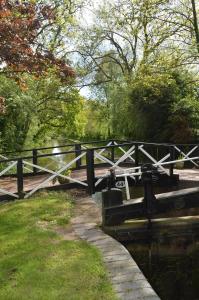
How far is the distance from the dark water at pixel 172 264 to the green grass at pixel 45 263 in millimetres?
1153

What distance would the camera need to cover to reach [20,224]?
7.20 m

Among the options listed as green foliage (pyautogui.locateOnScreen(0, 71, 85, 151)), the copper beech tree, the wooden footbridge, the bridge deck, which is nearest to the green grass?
the wooden footbridge

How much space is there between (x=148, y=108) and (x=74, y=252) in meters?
15.4

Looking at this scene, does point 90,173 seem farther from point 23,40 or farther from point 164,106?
point 164,106

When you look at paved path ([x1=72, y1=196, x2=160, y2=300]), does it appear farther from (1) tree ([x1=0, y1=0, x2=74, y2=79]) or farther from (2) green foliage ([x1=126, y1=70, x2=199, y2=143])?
(2) green foliage ([x1=126, y1=70, x2=199, y2=143])

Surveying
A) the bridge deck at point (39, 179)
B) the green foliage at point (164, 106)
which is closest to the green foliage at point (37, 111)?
the bridge deck at point (39, 179)

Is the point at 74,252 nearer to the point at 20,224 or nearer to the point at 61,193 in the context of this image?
the point at 20,224

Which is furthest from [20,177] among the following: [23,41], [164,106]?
[164,106]

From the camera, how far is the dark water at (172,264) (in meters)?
5.70

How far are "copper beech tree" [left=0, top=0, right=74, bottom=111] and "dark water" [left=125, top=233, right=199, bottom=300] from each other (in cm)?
502

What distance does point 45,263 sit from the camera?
17.2ft

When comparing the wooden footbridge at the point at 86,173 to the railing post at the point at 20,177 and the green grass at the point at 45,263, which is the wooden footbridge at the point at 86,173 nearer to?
the railing post at the point at 20,177

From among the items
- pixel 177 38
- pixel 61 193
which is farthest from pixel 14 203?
pixel 177 38

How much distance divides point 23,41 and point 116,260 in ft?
19.5
